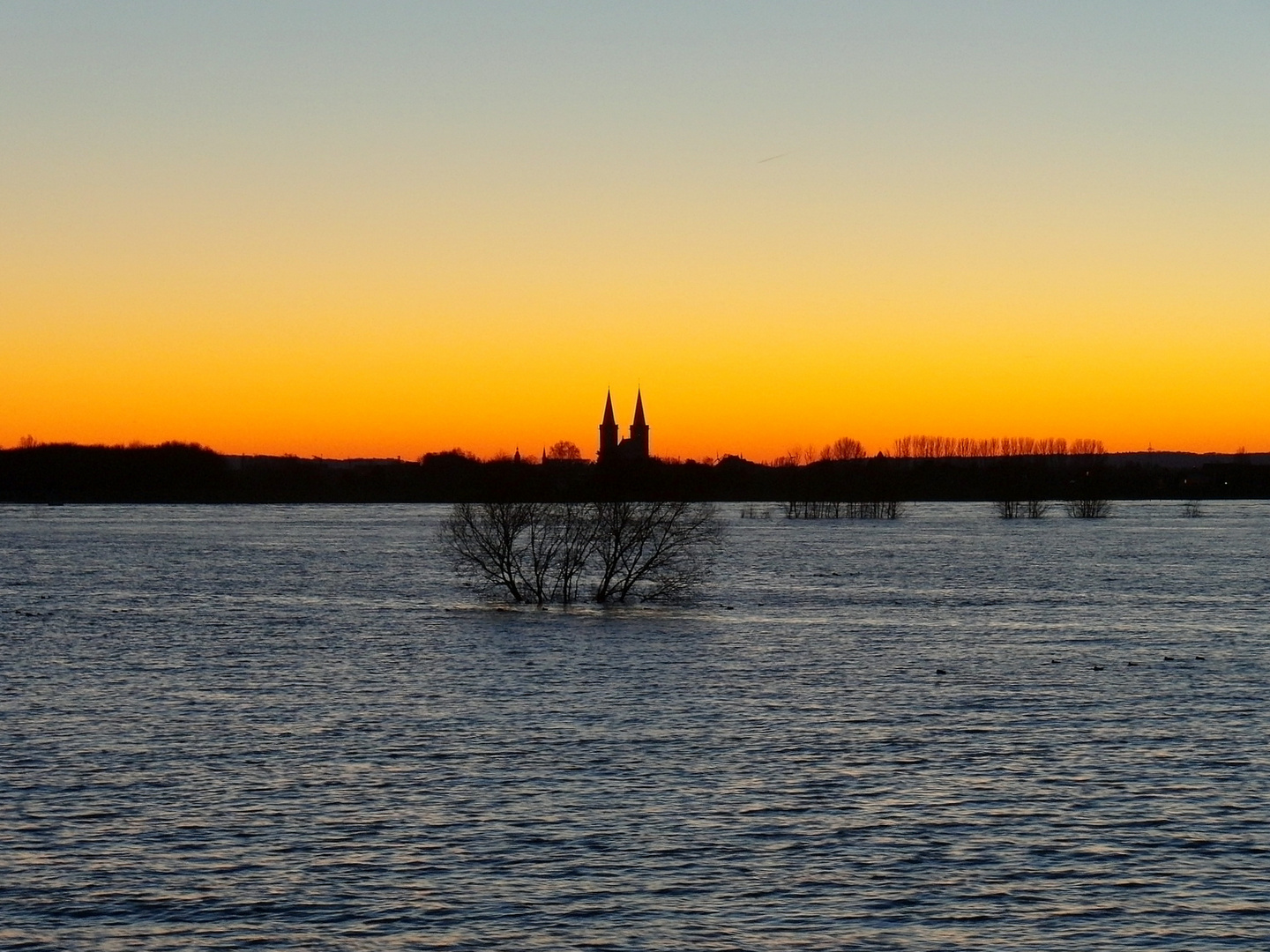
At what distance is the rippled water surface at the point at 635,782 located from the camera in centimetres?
1566

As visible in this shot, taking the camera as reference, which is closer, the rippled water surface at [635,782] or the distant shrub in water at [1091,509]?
the rippled water surface at [635,782]

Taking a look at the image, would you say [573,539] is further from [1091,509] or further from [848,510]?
[1091,509]

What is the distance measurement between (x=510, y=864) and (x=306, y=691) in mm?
15195

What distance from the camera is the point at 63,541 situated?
11838 cm

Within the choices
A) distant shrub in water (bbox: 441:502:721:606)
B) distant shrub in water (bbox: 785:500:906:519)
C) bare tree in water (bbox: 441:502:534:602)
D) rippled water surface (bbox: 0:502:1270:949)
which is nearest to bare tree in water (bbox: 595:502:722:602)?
distant shrub in water (bbox: 441:502:721:606)

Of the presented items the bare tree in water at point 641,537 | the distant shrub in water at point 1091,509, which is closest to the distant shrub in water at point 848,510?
the distant shrub in water at point 1091,509

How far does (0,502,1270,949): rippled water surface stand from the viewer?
15.7 meters

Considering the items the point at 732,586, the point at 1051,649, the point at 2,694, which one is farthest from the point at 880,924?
the point at 732,586

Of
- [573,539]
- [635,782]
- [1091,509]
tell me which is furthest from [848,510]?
[635,782]

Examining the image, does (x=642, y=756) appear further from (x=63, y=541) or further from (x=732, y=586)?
(x=63, y=541)

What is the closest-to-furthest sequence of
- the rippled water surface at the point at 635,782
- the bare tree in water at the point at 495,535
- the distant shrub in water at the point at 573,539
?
1. the rippled water surface at the point at 635,782
2. the bare tree in water at the point at 495,535
3. the distant shrub in water at the point at 573,539

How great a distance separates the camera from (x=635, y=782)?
72.6ft

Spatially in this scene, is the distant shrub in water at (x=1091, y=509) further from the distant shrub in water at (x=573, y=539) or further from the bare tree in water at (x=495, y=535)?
the bare tree in water at (x=495, y=535)

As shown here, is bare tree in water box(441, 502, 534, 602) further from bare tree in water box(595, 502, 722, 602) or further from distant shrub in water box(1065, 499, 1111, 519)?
distant shrub in water box(1065, 499, 1111, 519)
